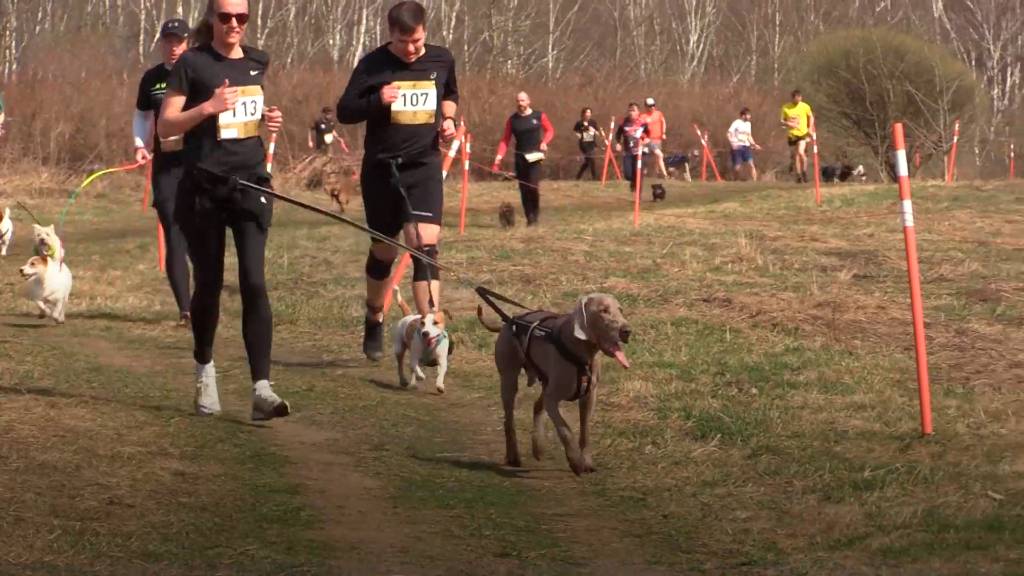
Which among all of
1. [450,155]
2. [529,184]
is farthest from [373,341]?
[529,184]

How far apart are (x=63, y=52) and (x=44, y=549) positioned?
36055mm

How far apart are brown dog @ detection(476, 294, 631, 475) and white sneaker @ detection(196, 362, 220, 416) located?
1621 millimetres

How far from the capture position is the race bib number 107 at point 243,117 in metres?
7.52

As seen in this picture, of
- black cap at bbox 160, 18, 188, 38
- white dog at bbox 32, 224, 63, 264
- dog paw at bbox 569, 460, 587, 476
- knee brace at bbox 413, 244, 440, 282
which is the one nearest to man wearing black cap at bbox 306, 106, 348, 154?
white dog at bbox 32, 224, 63, 264

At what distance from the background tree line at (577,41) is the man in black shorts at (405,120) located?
2575cm

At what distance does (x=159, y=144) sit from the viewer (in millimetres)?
10734

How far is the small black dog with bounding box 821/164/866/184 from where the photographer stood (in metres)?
35.1

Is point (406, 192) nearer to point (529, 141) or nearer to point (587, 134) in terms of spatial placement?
point (529, 141)

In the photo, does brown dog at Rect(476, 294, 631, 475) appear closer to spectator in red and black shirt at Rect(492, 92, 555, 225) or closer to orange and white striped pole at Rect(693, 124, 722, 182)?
spectator in red and black shirt at Rect(492, 92, 555, 225)

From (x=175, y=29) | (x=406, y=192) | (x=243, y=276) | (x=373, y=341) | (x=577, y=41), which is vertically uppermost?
(x=577, y=41)

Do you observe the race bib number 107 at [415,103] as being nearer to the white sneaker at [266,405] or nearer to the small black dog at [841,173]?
the white sneaker at [266,405]

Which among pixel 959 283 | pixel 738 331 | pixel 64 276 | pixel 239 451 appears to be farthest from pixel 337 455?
pixel 959 283

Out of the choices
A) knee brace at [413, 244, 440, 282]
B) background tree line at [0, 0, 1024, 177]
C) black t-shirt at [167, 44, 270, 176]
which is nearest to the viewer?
black t-shirt at [167, 44, 270, 176]

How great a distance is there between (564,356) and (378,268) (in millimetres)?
3410
